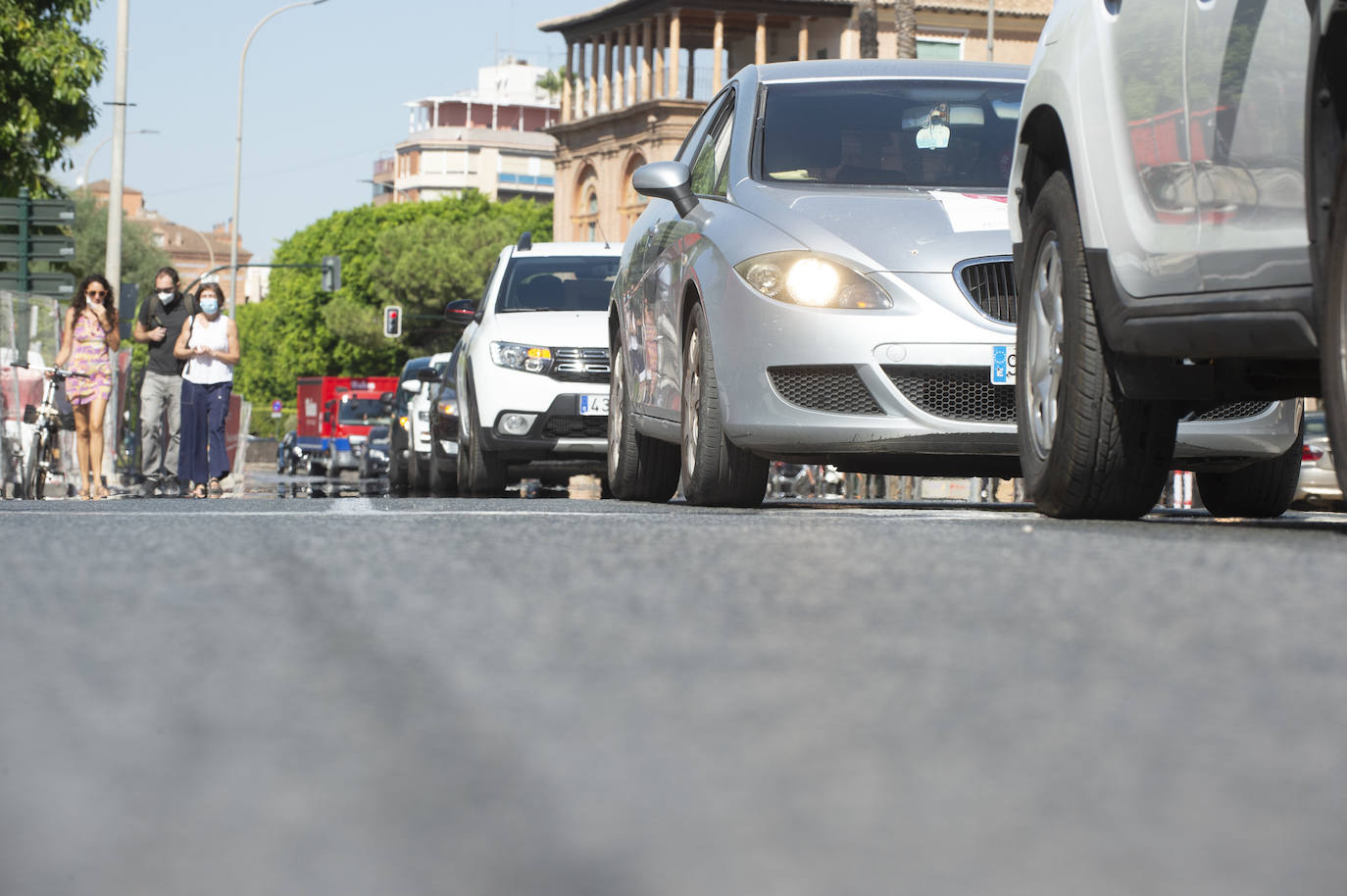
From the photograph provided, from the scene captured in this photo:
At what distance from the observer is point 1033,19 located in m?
80.6

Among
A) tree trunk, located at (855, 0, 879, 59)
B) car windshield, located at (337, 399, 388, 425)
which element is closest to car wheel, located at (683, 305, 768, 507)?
tree trunk, located at (855, 0, 879, 59)

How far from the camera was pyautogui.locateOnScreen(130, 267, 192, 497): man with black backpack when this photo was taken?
691 inches

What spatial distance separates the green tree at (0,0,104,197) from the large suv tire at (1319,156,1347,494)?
27003 mm

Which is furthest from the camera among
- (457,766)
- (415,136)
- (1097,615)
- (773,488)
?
(415,136)

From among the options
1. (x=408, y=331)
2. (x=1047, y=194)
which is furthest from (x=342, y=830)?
(x=408, y=331)

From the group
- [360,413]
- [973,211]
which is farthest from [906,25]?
[973,211]

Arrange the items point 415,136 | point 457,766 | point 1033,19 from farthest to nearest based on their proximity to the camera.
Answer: point 415,136, point 1033,19, point 457,766

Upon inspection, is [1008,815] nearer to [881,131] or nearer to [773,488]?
[881,131]

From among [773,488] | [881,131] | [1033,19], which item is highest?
[1033,19]

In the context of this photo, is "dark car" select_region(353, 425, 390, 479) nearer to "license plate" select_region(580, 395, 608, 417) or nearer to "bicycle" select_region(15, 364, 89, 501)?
"bicycle" select_region(15, 364, 89, 501)

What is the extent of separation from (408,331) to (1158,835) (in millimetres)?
95658

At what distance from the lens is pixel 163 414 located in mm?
17891

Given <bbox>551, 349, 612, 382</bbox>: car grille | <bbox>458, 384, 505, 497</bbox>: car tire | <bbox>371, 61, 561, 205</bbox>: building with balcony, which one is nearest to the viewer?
<bbox>551, 349, 612, 382</bbox>: car grille

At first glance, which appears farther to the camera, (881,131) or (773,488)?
(773,488)
